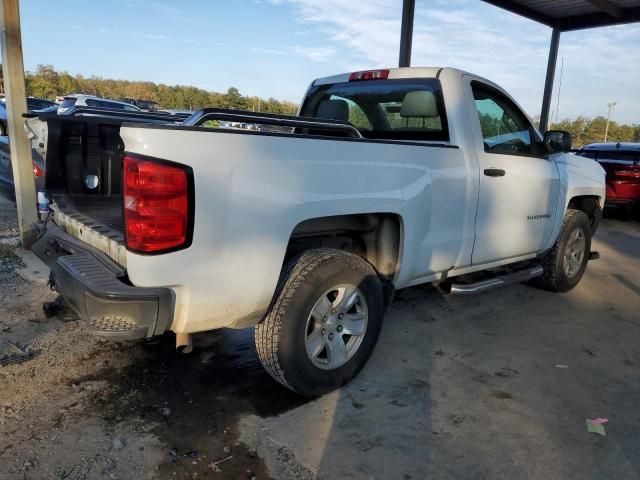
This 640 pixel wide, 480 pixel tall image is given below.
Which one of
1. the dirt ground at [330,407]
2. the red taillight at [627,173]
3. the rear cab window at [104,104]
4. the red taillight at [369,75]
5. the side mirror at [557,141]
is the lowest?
the dirt ground at [330,407]

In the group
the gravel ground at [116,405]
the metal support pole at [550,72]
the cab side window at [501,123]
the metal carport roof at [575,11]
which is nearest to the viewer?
the gravel ground at [116,405]

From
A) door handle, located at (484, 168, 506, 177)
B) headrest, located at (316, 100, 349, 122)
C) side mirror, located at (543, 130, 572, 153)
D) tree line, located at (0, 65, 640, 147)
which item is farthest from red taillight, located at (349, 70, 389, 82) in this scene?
tree line, located at (0, 65, 640, 147)

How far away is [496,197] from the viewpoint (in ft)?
12.9

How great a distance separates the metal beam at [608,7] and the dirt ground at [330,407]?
8.46m

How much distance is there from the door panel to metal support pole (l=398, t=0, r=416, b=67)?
15.4 feet

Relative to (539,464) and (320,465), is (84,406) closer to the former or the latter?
(320,465)

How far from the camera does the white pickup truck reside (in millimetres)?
2264

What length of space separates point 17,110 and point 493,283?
16.6 ft

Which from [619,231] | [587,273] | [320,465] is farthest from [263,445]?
[619,231]

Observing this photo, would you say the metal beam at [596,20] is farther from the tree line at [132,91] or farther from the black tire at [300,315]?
the tree line at [132,91]

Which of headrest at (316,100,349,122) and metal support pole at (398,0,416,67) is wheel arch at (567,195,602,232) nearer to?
headrest at (316,100,349,122)

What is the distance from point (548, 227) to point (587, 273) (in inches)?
87.4

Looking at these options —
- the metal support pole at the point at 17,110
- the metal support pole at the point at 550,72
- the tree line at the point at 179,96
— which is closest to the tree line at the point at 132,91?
the tree line at the point at 179,96

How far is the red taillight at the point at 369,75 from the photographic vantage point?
4.21m
